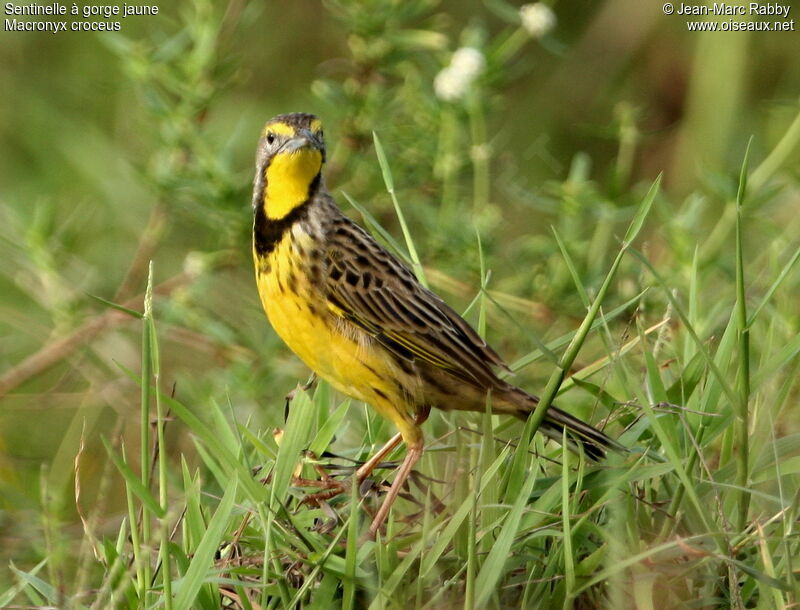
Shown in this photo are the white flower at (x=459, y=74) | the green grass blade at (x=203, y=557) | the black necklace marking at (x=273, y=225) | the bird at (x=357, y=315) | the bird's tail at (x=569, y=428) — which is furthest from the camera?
the white flower at (x=459, y=74)

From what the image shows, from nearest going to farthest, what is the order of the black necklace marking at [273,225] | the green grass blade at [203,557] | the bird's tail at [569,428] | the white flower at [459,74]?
1. the green grass blade at [203,557]
2. the bird's tail at [569,428]
3. the black necklace marking at [273,225]
4. the white flower at [459,74]

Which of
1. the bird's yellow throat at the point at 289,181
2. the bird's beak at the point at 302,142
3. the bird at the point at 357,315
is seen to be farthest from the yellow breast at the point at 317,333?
the bird's beak at the point at 302,142

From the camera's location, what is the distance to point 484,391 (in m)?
4.00

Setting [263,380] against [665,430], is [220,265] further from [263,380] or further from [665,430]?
[665,430]

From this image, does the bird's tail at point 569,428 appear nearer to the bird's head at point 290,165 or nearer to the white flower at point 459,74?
the bird's head at point 290,165

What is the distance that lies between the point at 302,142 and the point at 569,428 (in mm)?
1425

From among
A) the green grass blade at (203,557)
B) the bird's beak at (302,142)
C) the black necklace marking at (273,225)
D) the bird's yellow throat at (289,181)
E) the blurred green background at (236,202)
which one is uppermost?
the blurred green background at (236,202)

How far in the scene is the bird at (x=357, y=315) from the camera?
3.99 m

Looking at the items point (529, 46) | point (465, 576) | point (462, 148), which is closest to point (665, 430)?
point (465, 576)

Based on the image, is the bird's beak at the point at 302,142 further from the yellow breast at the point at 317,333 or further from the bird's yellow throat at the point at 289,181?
the yellow breast at the point at 317,333

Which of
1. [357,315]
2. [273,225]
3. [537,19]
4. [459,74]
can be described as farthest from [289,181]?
[537,19]

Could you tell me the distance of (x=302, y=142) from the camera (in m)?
4.41

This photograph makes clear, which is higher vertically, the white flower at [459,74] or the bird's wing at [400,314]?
the white flower at [459,74]

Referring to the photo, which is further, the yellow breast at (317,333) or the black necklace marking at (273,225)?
the black necklace marking at (273,225)
